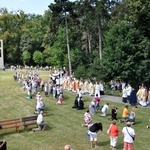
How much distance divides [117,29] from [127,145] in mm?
21404

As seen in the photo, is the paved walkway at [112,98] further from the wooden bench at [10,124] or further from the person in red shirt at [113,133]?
the person in red shirt at [113,133]

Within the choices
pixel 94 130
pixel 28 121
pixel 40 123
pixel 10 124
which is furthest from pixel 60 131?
pixel 94 130

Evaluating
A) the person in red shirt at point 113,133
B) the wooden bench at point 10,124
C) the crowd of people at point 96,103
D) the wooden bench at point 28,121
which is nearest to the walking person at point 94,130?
the crowd of people at point 96,103

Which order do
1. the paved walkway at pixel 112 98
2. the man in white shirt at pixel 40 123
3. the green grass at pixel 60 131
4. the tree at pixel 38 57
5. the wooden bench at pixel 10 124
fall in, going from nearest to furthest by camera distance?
the green grass at pixel 60 131, the wooden bench at pixel 10 124, the man in white shirt at pixel 40 123, the paved walkway at pixel 112 98, the tree at pixel 38 57

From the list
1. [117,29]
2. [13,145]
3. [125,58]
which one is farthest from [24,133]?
[117,29]

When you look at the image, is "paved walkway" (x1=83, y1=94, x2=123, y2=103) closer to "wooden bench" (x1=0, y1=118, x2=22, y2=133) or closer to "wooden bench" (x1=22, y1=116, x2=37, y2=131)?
"wooden bench" (x1=22, y1=116, x2=37, y2=131)

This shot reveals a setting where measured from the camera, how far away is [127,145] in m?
12.6

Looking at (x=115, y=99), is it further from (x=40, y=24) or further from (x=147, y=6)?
(x=40, y=24)

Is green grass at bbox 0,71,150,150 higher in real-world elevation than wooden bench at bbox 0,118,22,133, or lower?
lower

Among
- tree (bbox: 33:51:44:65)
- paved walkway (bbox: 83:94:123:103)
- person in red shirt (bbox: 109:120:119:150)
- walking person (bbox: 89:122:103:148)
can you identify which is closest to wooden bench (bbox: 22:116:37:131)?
walking person (bbox: 89:122:103:148)

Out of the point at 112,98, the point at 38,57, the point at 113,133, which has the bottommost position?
the point at 112,98

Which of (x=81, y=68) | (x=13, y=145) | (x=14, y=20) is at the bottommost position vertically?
(x=13, y=145)

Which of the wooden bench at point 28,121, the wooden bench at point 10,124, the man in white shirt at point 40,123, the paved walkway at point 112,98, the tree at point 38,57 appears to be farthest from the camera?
the tree at point 38,57

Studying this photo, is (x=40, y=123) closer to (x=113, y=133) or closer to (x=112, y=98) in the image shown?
(x=113, y=133)
